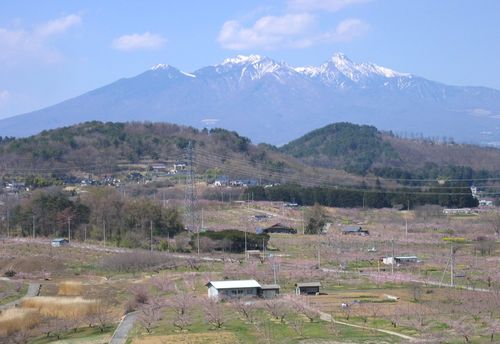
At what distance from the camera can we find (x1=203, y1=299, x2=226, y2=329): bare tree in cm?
2269

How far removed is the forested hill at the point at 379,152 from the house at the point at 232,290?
68873 mm

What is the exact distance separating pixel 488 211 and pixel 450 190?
641cm

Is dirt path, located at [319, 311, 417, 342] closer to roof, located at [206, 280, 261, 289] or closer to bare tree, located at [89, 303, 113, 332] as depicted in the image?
roof, located at [206, 280, 261, 289]

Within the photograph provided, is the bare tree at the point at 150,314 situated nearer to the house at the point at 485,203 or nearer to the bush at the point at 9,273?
the bush at the point at 9,273

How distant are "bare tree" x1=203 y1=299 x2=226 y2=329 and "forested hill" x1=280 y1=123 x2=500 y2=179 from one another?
237 feet

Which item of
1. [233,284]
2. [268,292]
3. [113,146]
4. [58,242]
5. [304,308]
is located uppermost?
[113,146]

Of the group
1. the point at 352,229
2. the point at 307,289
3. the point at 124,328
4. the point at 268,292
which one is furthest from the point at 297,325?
the point at 352,229

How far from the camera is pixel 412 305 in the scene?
25266 millimetres

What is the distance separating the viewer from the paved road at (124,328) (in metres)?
21.6

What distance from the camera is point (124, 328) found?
2309 cm

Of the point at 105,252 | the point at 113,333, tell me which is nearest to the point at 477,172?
the point at 105,252

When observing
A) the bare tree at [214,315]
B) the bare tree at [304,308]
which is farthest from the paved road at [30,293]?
the bare tree at [304,308]

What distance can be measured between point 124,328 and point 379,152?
8960cm

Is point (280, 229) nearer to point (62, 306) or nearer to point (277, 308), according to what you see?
point (62, 306)
